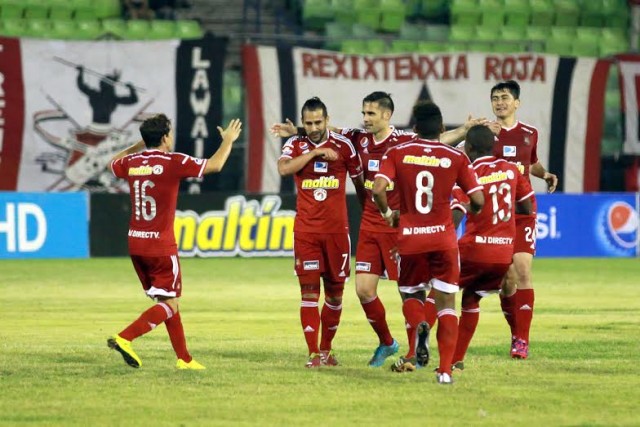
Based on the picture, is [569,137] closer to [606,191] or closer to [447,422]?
[606,191]

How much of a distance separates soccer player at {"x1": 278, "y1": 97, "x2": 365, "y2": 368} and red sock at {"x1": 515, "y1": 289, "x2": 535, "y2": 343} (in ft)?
5.52

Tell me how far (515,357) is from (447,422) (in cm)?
369

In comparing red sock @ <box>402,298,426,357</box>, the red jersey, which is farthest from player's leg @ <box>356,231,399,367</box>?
the red jersey

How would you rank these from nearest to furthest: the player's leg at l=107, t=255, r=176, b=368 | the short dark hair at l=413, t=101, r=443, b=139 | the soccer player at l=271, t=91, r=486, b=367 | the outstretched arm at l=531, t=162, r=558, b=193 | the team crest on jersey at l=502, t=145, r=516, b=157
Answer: the short dark hair at l=413, t=101, r=443, b=139 < the player's leg at l=107, t=255, r=176, b=368 < the soccer player at l=271, t=91, r=486, b=367 < the team crest on jersey at l=502, t=145, r=516, b=157 < the outstretched arm at l=531, t=162, r=558, b=193

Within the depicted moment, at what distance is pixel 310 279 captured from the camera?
12164 millimetres

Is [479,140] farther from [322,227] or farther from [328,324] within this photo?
[328,324]

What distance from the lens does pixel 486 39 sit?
104 ft

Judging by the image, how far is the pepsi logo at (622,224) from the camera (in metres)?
28.4

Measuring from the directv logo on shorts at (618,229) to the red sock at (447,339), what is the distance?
59.4 feet

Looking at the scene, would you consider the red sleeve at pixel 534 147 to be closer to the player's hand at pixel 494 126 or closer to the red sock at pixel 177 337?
the player's hand at pixel 494 126

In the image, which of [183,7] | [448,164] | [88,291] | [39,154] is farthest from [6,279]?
[448,164]

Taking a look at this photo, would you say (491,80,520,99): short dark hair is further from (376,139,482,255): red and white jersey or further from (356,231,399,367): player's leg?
(376,139,482,255): red and white jersey

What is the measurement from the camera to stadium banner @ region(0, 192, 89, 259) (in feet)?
84.3

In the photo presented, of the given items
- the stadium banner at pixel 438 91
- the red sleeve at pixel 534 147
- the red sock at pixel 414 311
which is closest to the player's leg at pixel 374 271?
the red sock at pixel 414 311
